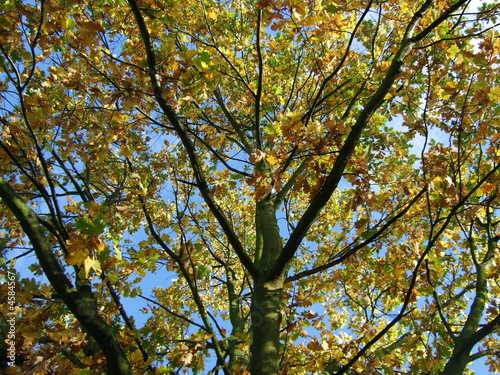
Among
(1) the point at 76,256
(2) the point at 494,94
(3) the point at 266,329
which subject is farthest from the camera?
(2) the point at 494,94

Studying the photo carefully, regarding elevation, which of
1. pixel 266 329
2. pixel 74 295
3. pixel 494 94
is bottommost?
pixel 266 329

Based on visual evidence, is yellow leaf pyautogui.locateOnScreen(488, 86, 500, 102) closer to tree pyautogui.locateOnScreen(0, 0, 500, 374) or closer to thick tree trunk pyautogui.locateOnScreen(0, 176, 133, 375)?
tree pyautogui.locateOnScreen(0, 0, 500, 374)

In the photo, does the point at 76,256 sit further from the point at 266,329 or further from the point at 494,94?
the point at 494,94

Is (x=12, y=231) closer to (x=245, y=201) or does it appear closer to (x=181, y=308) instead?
(x=181, y=308)

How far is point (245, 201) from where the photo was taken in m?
8.32

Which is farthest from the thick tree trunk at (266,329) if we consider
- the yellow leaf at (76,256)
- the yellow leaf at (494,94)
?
the yellow leaf at (494,94)

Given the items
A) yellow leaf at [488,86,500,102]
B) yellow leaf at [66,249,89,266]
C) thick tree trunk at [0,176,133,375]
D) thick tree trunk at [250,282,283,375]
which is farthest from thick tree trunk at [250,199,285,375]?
yellow leaf at [488,86,500,102]

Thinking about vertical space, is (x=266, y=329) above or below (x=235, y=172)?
below

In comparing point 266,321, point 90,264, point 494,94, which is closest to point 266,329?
point 266,321

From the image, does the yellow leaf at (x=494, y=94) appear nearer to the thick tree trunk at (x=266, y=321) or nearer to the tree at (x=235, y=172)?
the tree at (x=235, y=172)

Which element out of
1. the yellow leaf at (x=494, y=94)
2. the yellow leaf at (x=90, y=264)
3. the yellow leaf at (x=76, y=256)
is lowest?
the yellow leaf at (x=90, y=264)

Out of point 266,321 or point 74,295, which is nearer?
point 74,295

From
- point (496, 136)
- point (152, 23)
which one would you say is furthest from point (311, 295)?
point (152, 23)

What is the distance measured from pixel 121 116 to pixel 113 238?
2.58 meters
